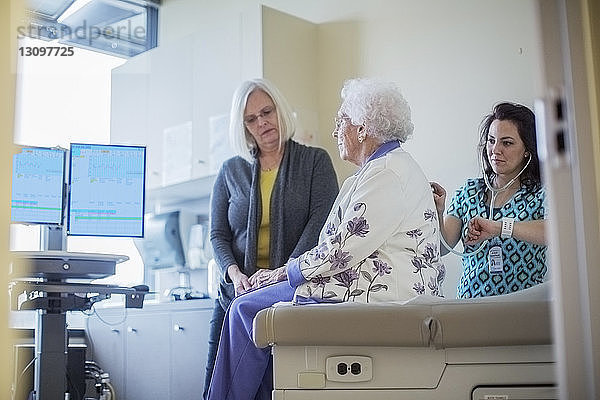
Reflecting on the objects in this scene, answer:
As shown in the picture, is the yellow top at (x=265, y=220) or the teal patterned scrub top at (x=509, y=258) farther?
the yellow top at (x=265, y=220)

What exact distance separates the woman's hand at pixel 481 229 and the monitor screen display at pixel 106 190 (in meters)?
1.45

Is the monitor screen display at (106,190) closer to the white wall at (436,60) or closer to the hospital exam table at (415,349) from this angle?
the white wall at (436,60)

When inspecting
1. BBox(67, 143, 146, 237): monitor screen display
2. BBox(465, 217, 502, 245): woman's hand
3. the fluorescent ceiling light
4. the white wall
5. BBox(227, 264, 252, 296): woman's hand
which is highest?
the fluorescent ceiling light

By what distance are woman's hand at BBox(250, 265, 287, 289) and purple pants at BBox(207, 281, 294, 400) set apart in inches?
5.9

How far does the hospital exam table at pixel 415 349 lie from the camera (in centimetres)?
211

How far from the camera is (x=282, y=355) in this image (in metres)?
2.29

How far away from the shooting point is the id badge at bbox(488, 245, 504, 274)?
2.96m

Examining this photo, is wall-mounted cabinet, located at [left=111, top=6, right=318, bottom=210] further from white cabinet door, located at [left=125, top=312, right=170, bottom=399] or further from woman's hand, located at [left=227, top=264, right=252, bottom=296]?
woman's hand, located at [left=227, top=264, right=252, bottom=296]

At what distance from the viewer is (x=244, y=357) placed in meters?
2.71

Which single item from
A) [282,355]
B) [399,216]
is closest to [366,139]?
[399,216]

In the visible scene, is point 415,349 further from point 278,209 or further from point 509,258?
point 278,209

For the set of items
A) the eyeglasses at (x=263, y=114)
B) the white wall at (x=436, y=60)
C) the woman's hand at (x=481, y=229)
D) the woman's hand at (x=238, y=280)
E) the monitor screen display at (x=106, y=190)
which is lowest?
the woman's hand at (x=238, y=280)

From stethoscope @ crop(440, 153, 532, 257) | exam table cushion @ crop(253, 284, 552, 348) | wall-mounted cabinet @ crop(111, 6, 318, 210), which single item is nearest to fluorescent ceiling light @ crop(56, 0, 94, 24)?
wall-mounted cabinet @ crop(111, 6, 318, 210)

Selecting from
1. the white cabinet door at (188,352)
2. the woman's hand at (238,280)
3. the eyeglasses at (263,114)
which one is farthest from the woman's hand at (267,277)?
the white cabinet door at (188,352)
